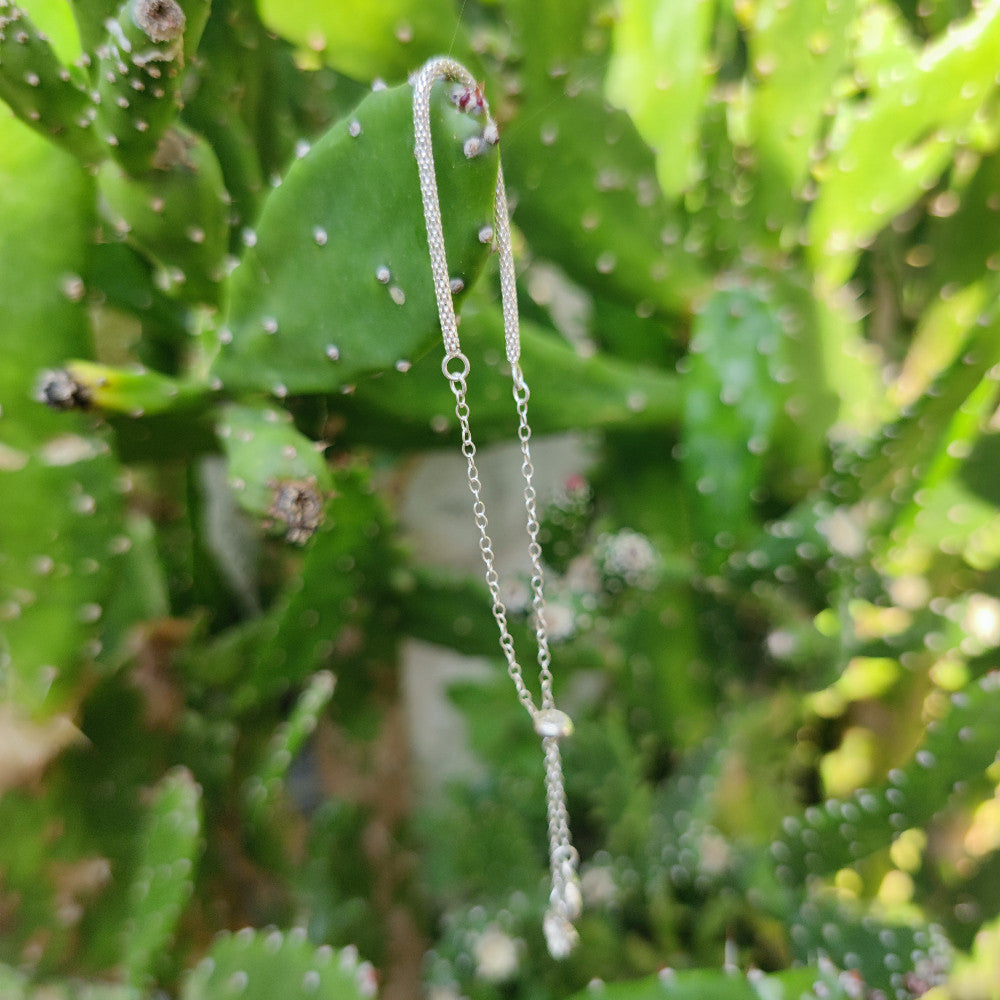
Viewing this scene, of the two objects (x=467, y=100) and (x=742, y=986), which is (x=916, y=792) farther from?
(x=467, y=100)

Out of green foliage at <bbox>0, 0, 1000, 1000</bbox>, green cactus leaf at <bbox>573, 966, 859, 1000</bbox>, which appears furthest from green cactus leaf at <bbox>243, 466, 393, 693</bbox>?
green cactus leaf at <bbox>573, 966, 859, 1000</bbox>

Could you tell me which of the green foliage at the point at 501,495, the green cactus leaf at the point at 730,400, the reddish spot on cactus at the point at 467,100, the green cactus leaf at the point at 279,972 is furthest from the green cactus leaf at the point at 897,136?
the green cactus leaf at the point at 279,972

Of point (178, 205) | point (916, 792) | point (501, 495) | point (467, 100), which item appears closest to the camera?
point (467, 100)

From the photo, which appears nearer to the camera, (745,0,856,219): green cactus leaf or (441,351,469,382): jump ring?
(441,351,469,382): jump ring

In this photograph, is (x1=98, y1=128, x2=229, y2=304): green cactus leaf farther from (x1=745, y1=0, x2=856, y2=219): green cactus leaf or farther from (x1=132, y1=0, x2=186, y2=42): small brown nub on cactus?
(x1=745, y1=0, x2=856, y2=219): green cactus leaf

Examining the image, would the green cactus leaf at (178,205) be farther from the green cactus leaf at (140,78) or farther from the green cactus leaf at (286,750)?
the green cactus leaf at (286,750)

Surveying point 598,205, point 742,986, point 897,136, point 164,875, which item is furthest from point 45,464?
point 897,136
